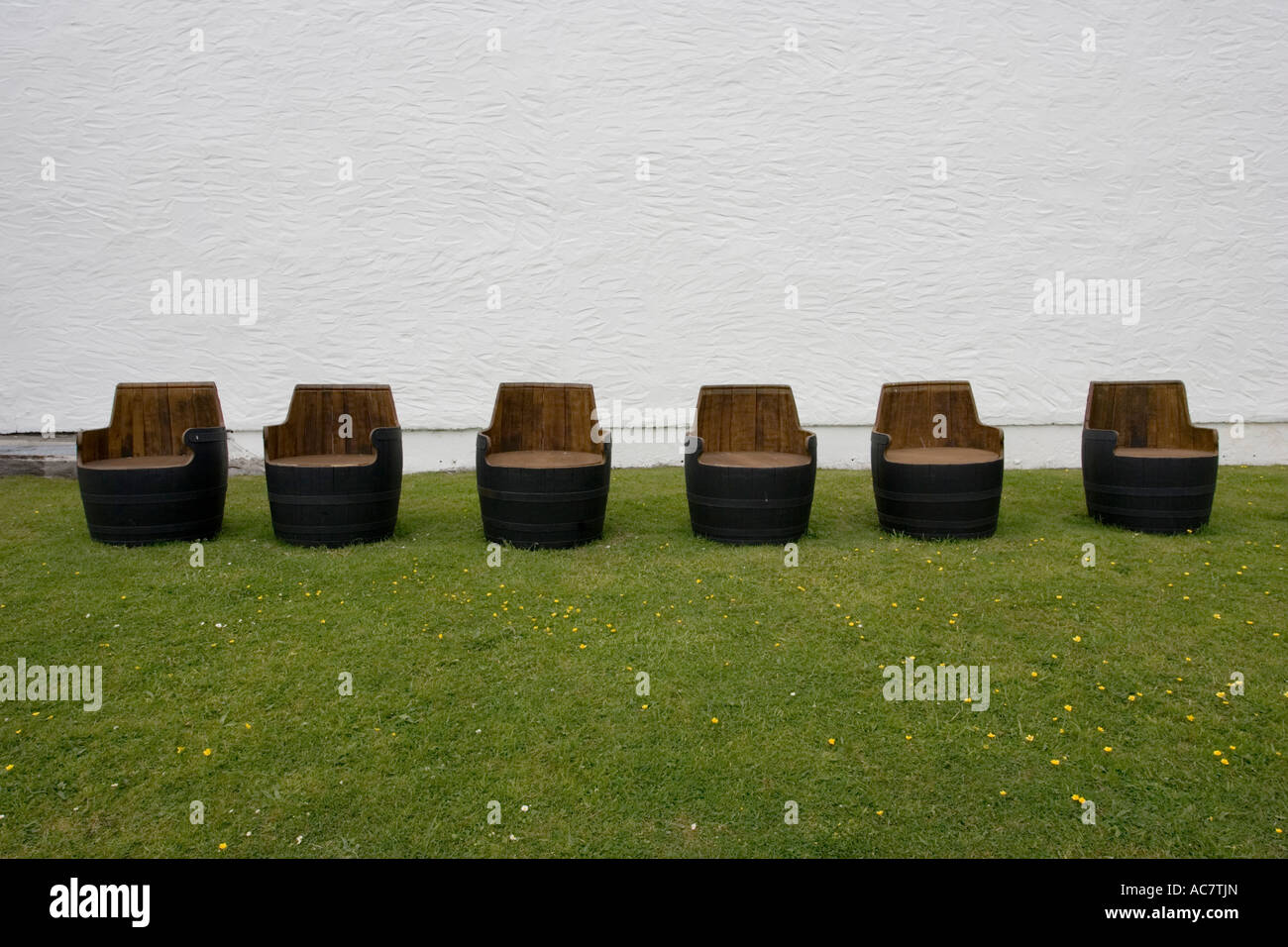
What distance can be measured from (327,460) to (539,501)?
4.36 ft

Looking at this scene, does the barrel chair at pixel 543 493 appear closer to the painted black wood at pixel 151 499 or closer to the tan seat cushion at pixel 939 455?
the painted black wood at pixel 151 499

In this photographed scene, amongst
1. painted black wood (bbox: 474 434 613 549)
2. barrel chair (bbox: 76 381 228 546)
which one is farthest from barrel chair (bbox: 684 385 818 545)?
barrel chair (bbox: 76 381 228 546)

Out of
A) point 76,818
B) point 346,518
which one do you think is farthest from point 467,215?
point 76,818

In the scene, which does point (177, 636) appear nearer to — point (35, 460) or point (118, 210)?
point (35, 460)

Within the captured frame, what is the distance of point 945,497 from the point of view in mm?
4891

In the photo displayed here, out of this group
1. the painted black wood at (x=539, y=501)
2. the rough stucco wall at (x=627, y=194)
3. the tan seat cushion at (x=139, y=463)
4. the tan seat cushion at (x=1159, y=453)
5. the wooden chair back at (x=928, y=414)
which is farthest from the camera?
the rough stucco wall at (x=627, y=194)

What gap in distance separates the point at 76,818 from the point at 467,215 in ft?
20.3

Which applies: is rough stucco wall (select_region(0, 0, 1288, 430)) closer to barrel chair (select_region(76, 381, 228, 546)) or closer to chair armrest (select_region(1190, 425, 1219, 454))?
barrel chair (select_region(76, 381, 228, 546))

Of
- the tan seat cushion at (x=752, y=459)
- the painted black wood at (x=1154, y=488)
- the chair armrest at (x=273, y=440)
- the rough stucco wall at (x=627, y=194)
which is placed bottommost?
the painted black wood at (x=1154, y=488)

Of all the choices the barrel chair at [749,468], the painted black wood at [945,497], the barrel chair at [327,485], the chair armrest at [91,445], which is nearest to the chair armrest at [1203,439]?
the painted black wood at [945,497]

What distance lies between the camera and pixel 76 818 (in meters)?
2.30

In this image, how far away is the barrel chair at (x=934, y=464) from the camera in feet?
16.0

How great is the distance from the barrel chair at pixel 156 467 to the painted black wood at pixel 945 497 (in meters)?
3.87

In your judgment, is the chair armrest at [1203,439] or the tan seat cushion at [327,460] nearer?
the tan seat cushion at [327,460]
